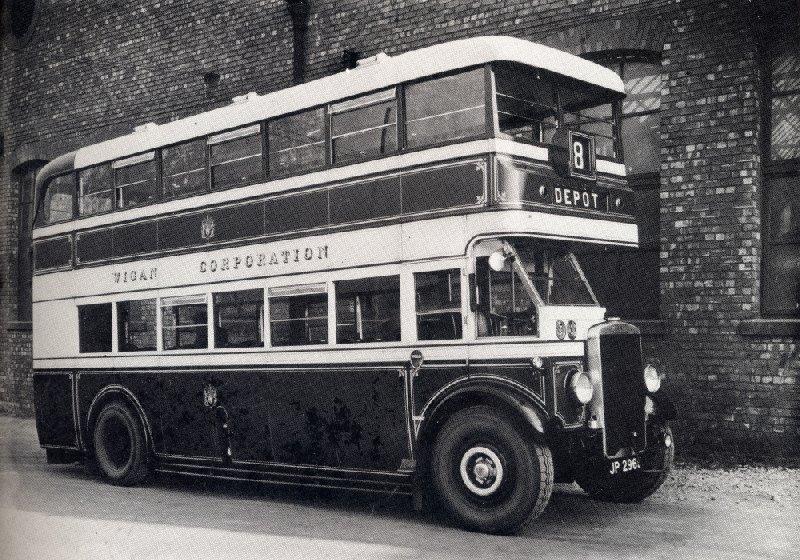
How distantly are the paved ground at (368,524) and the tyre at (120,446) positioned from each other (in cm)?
30

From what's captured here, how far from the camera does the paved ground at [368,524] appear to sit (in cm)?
673

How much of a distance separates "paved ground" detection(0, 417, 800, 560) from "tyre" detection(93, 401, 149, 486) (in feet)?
0.97

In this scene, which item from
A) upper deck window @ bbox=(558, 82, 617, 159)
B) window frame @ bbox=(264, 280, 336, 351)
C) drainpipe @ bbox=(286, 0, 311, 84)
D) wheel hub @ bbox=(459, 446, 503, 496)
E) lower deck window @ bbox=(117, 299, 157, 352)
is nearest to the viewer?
wheel hub @ bbox=(459, 446, 503, 496)

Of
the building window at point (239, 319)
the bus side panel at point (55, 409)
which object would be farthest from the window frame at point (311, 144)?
the bus side panel at point (55, 409)

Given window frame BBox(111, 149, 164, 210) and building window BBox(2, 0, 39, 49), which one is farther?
building window BBox(2, 0, 39, 49)

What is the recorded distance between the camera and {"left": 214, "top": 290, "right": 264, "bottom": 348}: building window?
9.10 metres

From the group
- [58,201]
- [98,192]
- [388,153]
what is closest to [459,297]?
[388,153]

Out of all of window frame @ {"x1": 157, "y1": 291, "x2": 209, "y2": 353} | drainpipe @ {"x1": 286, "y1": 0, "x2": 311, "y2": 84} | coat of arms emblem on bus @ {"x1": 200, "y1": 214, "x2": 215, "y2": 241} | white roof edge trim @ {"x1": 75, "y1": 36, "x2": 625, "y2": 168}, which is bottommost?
window frame @ {"x1": 157, "y1": 291, "x2": 209, "y2": 353}

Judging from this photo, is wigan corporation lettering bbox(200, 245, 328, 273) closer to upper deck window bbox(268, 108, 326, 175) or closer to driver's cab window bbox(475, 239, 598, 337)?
upper deck window bbox(268, 108, 326, 175)

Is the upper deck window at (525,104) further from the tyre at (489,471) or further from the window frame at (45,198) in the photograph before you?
the window frame at (45,198)

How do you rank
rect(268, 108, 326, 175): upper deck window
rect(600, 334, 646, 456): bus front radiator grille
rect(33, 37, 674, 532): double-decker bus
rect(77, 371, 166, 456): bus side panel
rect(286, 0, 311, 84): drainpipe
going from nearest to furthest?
Result: rect(33, 37, 674, 532): double-decker bus, rect(600, 334, 646, 456): bus front radiator grille, rect(268, 108, 326, 175): upper deck window, rect(77, 371, 166, 456): bus side panel, rect(286, 0, 311, 84): drainpipe

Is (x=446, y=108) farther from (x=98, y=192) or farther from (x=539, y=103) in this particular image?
(x=98, y=192)

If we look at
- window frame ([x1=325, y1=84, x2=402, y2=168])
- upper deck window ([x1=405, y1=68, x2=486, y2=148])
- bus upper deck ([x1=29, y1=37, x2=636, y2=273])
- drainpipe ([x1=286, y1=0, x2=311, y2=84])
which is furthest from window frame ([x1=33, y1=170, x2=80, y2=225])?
upper deck window ([x1=405, y1=68, x2=486, y2=148])

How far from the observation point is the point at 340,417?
27.3 ft
